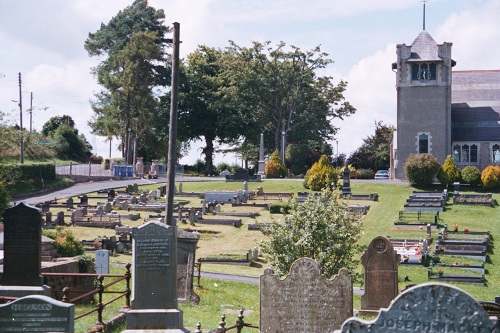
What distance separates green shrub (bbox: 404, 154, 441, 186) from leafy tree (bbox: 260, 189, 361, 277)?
31937mm

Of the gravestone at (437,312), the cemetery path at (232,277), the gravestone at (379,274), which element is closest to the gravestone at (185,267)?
the gravestone at (379,274)

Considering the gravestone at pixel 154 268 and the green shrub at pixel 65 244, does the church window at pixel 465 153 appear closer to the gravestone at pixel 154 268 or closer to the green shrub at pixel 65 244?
the green shrub at pixel 65 244

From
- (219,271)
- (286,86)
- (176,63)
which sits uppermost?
Answer: (286,86)

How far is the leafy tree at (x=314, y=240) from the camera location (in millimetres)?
23750

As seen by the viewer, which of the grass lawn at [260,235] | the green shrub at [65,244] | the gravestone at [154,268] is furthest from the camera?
the green shrub at [65,244]

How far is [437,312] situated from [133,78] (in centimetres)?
6815

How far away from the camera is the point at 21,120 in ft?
215

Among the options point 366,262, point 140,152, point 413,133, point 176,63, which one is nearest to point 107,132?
point 140,152

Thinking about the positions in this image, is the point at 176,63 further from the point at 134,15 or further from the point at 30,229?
the point at 134,15

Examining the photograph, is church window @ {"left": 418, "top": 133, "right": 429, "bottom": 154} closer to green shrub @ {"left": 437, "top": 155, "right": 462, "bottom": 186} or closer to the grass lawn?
the grass lawn

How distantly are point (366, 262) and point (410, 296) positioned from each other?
10.3 metres

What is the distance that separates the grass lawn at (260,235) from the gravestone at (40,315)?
4582mm

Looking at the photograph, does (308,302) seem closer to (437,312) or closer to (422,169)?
(437,312)

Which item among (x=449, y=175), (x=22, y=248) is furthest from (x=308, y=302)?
(x=449, y=175)
